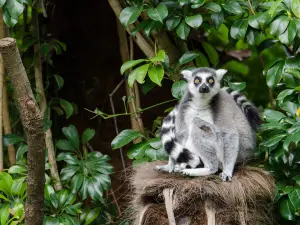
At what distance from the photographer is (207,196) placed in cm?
371

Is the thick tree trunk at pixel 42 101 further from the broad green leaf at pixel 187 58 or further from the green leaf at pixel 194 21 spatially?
the green leaf at pixel 194 21

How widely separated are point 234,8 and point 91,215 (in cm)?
202

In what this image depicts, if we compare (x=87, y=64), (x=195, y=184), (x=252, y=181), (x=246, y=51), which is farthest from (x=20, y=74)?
(x=246, y=51)

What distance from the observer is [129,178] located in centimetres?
440

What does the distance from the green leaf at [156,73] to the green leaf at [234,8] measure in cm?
63

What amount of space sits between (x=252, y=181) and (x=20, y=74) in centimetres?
159

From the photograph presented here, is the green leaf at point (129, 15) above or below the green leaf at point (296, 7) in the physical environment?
above

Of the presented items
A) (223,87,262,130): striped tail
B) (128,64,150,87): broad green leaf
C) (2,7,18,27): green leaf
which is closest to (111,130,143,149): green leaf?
(128,64,150,87): broad green leaf

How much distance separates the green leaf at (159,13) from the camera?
167 inches

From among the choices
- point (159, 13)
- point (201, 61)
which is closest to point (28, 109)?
point (159, 13)

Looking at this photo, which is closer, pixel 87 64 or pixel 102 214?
pixel 102 214

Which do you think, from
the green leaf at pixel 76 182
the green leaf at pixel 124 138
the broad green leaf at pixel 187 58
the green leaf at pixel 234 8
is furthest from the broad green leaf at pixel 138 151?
the green leaf at pixel 234 8

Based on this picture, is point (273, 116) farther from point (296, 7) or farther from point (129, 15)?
point (129, 15)

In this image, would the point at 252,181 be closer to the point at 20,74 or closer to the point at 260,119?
the point at 260,119
